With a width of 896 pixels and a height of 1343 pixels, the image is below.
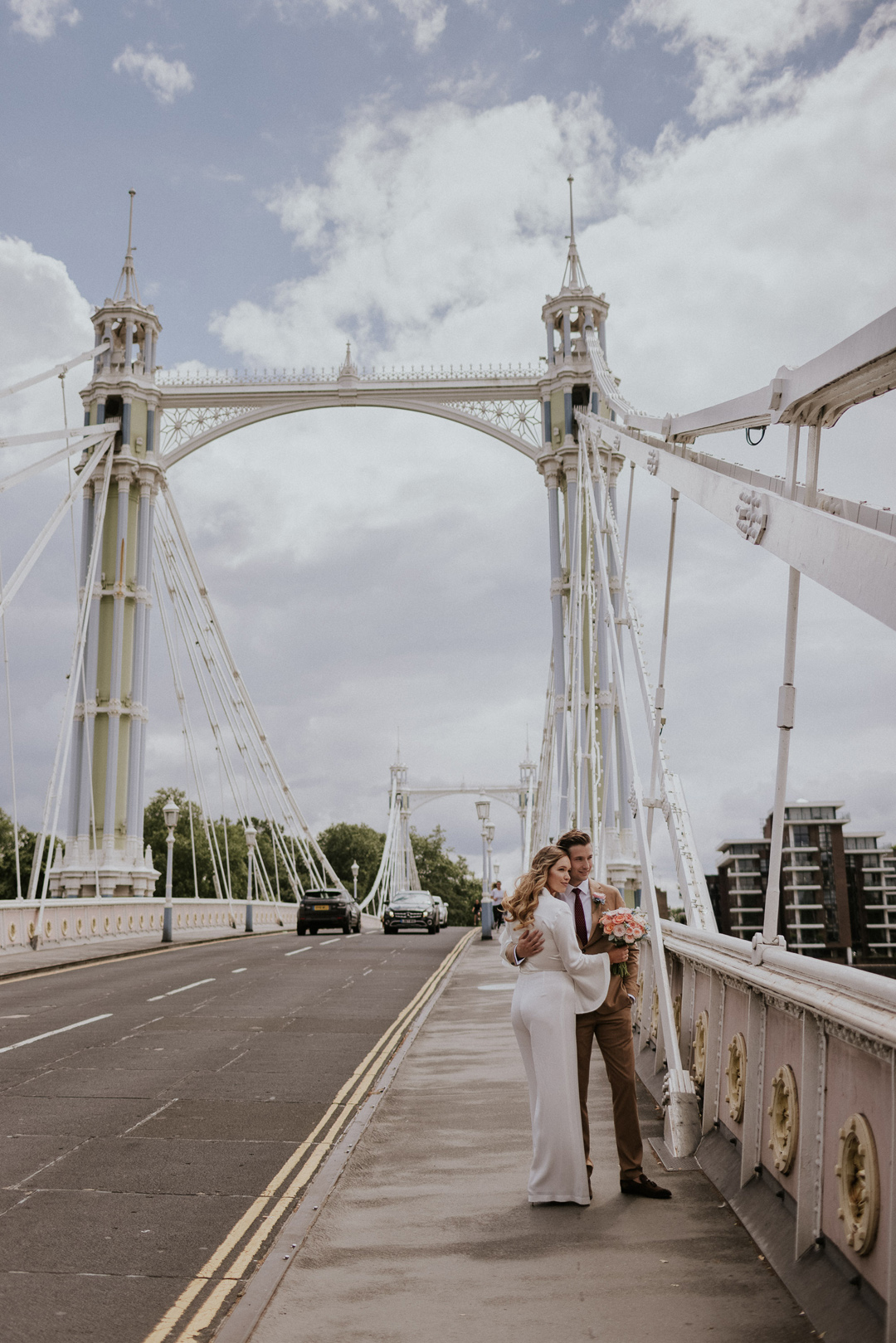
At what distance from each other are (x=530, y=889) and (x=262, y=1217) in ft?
7.48

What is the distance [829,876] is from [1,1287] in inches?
3900

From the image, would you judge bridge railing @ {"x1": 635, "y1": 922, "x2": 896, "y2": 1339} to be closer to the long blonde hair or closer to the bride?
the bride

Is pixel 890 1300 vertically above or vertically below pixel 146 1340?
above

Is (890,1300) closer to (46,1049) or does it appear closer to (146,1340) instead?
(146,1340)

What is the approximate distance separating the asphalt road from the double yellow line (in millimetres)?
59

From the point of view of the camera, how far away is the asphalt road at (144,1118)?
5.64 meters

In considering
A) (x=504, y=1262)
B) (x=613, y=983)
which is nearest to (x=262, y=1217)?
(x=504, y=1262)

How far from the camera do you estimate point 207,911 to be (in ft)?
136

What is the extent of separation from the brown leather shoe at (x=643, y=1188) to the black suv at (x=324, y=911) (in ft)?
105

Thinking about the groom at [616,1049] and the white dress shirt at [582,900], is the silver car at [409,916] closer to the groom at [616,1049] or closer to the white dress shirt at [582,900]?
the groom at [616,1049]

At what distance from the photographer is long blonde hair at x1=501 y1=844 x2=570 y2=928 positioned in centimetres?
636

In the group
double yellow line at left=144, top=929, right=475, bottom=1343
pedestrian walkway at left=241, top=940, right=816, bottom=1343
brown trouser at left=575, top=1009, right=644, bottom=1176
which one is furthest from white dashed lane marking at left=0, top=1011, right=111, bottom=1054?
brown trouser at left=575, top=1009, right=644, bottom=1176

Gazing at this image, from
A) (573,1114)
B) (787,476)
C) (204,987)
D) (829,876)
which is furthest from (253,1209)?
(829,876)

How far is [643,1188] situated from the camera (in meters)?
6.56
